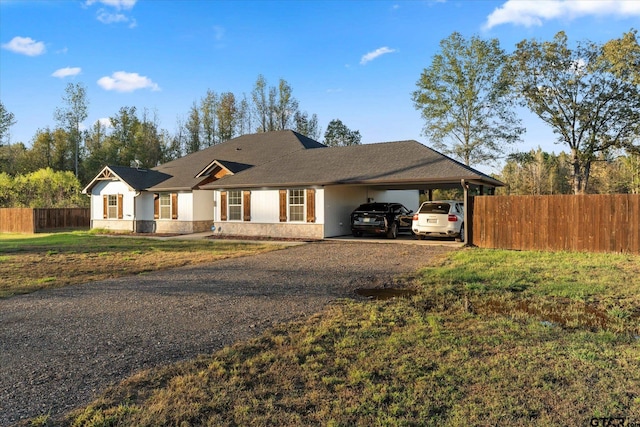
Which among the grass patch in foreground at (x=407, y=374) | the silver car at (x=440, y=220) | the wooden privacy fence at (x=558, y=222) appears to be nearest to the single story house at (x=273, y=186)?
the silver car at (x=440, y=220)

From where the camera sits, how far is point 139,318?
5934 millimetres

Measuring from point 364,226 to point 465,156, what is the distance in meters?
21.0

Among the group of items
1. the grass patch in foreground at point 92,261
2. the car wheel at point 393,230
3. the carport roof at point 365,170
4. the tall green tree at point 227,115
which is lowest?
the grass patch in foreground at point 92,261

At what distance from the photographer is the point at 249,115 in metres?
47.0

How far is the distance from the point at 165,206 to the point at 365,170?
1268 cm

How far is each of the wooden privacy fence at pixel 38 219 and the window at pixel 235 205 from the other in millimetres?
16290

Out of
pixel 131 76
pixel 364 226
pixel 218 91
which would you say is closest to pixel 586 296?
pixel 364 226

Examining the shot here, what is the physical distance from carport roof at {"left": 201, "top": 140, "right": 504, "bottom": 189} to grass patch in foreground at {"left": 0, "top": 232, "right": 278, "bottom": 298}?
393cm

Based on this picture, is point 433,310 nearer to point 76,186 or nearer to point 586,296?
point 586,296

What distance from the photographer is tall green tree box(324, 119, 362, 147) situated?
48.0m

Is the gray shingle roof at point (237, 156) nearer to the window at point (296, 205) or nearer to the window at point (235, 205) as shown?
the window at point (235, 205)

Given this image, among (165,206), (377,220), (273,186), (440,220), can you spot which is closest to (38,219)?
(165,206)

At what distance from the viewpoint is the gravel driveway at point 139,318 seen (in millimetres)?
3764

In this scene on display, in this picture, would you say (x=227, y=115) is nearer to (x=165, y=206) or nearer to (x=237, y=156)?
(x=237, y=156)
